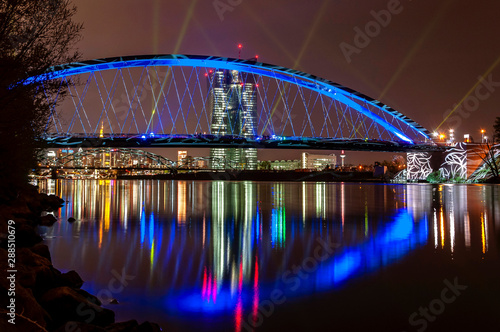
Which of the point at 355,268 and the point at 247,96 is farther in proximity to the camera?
the point at 247,96

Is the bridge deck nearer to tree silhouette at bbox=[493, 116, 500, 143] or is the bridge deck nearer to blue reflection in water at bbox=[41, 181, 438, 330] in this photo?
tree silhouette at bbox=[493, 116, 500, 143]

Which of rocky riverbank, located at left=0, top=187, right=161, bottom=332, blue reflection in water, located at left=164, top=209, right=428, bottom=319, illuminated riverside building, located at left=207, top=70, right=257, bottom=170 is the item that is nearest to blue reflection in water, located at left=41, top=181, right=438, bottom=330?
blue reflection in water, located at left=164, top=209, right=428, bottom=319

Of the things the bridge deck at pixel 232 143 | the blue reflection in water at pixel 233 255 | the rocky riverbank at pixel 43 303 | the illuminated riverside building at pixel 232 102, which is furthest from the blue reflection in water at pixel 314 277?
the illuminated riverside building at pixel 232 102

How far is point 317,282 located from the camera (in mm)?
9312

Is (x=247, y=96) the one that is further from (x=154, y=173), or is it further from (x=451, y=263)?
(x=451, y=263)

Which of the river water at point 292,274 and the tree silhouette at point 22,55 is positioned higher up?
the tree silhouette at point 22,55

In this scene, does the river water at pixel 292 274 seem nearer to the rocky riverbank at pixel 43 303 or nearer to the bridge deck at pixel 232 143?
the rocky riverbank at pixel 43 303

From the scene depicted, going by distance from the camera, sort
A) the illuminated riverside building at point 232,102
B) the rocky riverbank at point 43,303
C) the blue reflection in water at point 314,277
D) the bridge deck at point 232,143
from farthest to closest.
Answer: the illuminated riverside building at point 232,102, the bridge deck at point 232,143, the blue reflection in water at point 314,277, the rocky riverbank at point 43,303

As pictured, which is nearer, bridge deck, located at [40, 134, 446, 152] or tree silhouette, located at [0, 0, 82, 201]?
tree silhouette, located at [0, 0, 82, 201]

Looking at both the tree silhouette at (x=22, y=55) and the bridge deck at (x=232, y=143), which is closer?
the tree silhouette at (x=22, y=55)

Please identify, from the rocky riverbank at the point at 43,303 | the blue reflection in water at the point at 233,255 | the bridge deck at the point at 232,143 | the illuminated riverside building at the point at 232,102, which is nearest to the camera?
the rocky riverbank at the point at 43,303

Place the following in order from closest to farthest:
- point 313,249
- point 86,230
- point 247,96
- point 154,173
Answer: point 313,249
point 86,230
point 247,96
point 154,173

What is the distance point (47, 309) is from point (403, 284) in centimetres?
649

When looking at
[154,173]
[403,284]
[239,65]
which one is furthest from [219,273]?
[154,173]
